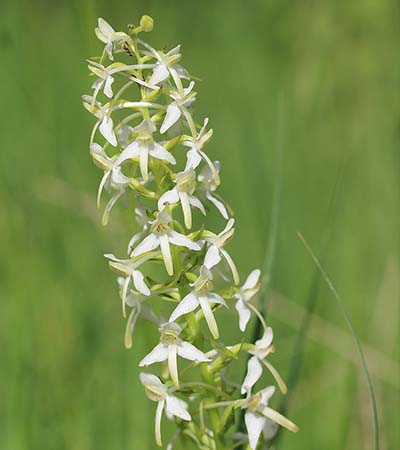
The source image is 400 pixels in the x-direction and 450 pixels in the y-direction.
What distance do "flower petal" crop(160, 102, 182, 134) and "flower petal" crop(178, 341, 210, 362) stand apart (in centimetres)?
38

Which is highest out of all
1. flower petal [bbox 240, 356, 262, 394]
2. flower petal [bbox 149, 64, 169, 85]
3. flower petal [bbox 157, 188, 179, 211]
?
flower petal [bbox 149, 64, 169, 85]

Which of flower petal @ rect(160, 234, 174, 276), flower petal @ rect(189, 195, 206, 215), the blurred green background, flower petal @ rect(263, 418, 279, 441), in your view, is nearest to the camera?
flower petal @ rect(160, 234, 174, 276)

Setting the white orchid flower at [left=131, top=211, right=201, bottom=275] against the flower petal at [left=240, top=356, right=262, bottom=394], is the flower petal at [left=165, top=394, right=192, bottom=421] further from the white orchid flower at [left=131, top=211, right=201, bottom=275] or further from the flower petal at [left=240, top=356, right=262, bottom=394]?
the white orchid flower at [left=131, top=211, right=201, bottom=275]

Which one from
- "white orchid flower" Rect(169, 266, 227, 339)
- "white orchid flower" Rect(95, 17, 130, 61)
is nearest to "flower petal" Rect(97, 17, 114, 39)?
"white orchid flower" Rect(95, 17, 130, 61)

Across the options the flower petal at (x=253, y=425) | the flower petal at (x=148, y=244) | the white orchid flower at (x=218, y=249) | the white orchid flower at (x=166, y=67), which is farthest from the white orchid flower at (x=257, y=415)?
the white orchid flower at (x=166, y=67)

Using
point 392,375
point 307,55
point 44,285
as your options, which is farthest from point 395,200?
point 44,285

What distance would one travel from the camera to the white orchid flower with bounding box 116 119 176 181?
148 centimetres

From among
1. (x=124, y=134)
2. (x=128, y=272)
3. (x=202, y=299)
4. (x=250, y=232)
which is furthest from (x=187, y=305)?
(x=250, y=232)

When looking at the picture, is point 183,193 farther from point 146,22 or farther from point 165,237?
point 146,22

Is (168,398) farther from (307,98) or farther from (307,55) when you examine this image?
(307,55)

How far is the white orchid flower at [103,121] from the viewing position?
4.94 ft

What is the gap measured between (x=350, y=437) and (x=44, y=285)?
4.43 feet

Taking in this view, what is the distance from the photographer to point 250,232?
4152 mm

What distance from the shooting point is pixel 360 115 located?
452 centimetres
